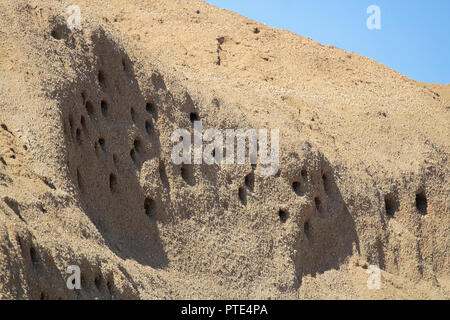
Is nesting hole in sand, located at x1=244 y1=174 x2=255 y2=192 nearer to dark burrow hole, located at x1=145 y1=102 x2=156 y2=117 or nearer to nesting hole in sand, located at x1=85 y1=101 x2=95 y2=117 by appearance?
dark burrow hole, located at x1=145 y1=102 x2=156 y2=117

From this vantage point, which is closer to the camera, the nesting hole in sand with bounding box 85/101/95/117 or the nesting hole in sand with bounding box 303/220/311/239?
the nesting hole in sand with bounding box 85/101/95/117

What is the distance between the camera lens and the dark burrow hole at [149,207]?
1830 centimetres

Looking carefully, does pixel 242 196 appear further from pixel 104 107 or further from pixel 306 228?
pixel 104 107

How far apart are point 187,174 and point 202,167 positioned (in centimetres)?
36

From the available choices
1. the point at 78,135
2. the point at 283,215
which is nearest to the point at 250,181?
the point at 283,215

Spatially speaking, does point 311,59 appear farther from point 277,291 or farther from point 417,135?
point 277,291

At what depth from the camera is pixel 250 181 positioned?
65.5 ft

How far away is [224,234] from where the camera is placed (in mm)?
19016

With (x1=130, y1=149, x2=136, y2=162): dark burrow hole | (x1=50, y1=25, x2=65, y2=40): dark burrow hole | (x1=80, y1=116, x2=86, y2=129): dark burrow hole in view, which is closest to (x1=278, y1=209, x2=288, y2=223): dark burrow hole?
(x1=130, y1=149, x2=136, y2=162): dark burrow hole

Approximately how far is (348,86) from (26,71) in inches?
392

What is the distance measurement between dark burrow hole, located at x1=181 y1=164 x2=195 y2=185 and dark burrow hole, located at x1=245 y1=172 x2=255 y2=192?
4.16ft

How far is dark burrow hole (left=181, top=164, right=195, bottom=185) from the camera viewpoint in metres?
19.0

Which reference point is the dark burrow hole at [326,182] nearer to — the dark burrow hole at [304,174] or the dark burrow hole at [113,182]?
the dark burrow hole at [304,174]
